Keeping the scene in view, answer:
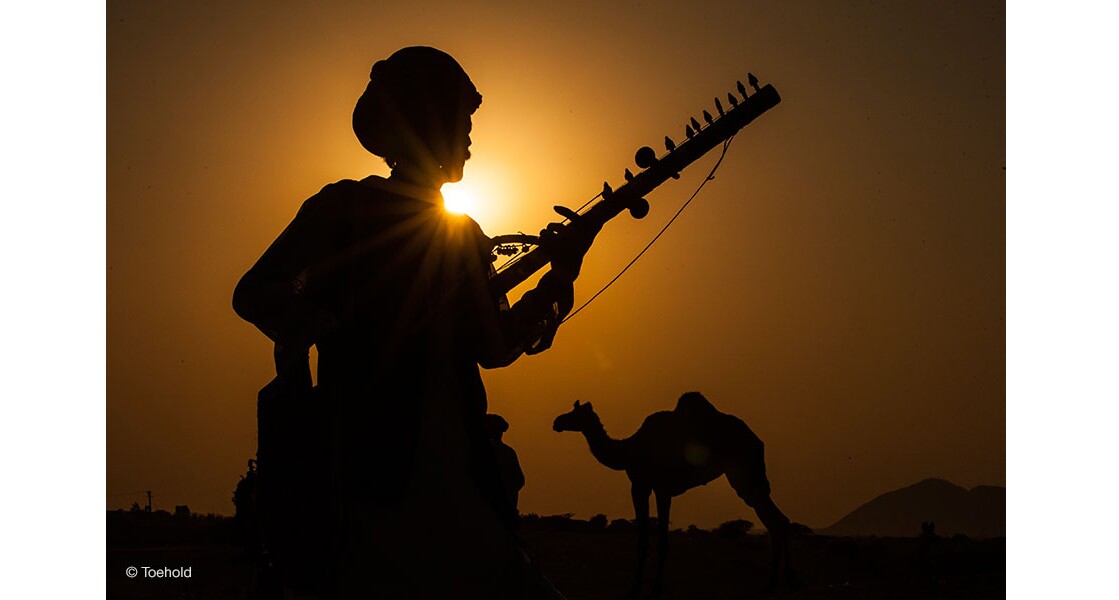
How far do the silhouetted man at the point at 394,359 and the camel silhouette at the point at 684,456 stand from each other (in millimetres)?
11152

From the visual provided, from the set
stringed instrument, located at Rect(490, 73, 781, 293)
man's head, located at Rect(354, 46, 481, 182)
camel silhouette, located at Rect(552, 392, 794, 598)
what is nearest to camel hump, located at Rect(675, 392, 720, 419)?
camel silhouette, located at Rect(552, 392, 794, 598)

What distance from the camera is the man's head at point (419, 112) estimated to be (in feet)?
10.9

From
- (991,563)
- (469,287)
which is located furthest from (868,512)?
(469,287)

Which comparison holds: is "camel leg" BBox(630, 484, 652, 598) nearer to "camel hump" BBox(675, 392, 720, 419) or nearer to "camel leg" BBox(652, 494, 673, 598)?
"camel leg" BBox(652, 494, 673, 598)

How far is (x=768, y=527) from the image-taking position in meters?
15.3

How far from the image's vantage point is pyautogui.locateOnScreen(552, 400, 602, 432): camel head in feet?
50.0

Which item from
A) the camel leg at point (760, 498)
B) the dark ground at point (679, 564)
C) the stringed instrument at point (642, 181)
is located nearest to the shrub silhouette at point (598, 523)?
the dark ground at point (679, 564)

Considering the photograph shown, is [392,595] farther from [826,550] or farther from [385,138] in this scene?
[826,550]

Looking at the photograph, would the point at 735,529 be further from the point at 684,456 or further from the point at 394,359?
the point at 394,359

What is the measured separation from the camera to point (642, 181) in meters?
4.84

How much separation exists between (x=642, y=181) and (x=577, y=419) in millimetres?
10551

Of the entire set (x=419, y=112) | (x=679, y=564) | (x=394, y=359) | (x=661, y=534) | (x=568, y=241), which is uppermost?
(x=419, y=112)

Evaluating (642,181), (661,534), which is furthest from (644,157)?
(661,534)

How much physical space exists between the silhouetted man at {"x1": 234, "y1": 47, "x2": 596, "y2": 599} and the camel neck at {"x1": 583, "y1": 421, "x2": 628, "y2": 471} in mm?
11530
